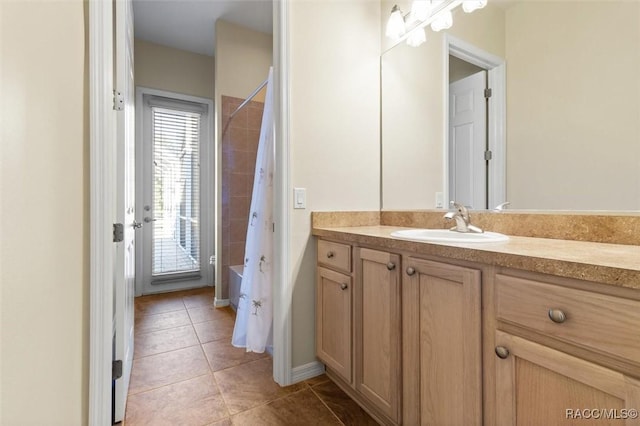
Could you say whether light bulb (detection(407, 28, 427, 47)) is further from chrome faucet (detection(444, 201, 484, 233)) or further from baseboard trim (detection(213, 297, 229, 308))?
baseboard trim (detection(213, 297, 229, 308))

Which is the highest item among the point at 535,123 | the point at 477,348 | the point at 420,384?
the point at 535,123

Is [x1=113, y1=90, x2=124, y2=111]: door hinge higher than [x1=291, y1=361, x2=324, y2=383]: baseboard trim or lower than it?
higher

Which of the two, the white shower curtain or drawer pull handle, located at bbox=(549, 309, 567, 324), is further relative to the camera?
the white shower curtain

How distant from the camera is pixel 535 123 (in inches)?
49.9

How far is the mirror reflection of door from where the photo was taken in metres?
1.50

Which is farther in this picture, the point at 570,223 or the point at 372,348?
the point at 372,348

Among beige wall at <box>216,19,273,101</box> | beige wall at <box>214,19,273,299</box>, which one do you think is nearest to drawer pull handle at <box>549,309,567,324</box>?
beige wall at <box>214,19,273,299</box>

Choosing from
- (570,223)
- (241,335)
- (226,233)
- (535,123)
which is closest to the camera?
(570,223)

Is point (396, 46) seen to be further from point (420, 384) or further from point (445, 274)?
point (420, 384)

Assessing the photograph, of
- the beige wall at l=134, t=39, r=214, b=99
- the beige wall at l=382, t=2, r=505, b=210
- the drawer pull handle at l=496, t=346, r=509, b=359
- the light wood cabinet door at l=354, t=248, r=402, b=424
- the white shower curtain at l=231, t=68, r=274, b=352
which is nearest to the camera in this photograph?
the drawer pull handle at l=496, t=346, r=509, b=359

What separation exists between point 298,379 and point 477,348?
3.58 ft

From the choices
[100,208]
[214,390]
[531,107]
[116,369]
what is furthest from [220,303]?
[531,107]

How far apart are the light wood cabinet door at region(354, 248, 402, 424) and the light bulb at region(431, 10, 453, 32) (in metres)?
1.35

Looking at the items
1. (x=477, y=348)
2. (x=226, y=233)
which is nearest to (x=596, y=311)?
(x=477, y=348)
